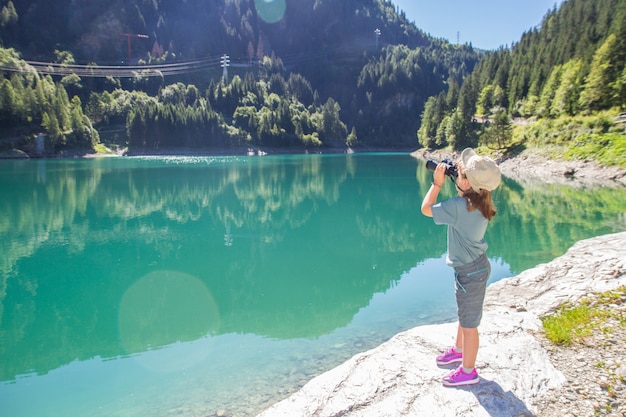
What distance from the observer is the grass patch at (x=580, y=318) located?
5.66 metres

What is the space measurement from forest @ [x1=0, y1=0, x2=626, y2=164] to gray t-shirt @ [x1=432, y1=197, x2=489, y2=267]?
39.2 meters

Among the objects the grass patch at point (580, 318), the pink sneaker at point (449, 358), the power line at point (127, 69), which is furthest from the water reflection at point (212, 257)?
the power line at point (127, 69)

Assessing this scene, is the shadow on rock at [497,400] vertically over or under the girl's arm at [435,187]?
under

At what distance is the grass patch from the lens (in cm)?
566

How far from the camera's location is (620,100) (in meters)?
43.3

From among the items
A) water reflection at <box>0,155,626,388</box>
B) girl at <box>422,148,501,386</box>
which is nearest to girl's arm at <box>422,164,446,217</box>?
girl at <box>422,148,501,386</box>

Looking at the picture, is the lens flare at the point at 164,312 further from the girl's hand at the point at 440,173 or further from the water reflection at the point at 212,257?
the girl's hand at the point at 440,173

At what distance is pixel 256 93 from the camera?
15225 centimetres

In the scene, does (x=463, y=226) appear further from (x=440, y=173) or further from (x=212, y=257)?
Answer: (x=212, y=257)

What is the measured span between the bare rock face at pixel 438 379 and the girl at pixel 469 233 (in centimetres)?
31

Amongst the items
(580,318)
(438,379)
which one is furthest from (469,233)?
(580,318)

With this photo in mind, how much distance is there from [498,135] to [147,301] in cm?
5656

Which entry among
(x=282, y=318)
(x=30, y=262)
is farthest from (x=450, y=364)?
(x=30, y=262)

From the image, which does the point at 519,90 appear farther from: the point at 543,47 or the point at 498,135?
the point at 498,135
